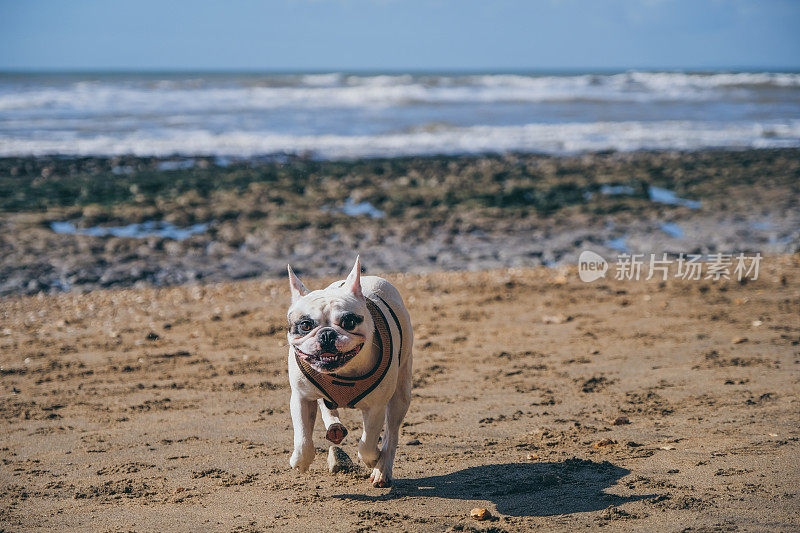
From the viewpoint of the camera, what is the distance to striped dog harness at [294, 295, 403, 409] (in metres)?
4.25

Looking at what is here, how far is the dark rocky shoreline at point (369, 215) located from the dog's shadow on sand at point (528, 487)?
21.6 ft

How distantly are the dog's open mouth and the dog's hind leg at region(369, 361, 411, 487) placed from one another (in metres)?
0.87

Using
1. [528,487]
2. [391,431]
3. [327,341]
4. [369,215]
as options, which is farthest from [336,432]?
[369,215]

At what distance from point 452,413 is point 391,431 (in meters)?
1.46

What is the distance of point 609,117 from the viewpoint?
1300 inches

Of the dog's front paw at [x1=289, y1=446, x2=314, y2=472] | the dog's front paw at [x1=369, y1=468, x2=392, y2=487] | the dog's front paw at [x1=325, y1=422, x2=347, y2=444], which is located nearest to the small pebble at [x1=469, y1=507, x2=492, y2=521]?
the dog's front paw at [x1=369, y1=468, x2=392, y2=487]

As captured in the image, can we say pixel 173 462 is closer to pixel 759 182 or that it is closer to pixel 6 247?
pixel 6 247

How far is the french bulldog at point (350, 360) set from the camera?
407 cm

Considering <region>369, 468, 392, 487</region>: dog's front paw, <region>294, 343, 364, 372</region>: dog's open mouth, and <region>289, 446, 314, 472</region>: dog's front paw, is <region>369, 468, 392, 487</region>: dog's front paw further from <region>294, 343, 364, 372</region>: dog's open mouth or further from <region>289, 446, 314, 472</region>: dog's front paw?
<region>294, 343, 364, 372</region>: dog's open mouth

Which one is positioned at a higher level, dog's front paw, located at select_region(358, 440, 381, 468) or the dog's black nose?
the dog's black nose

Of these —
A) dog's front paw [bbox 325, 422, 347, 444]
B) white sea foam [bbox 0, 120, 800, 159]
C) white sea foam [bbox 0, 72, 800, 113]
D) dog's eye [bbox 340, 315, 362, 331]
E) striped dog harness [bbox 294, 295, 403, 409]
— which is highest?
white sea foam [bbox 0, 72, 800, 113]

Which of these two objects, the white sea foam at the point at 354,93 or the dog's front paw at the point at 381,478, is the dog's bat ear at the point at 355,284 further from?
the white sea foam at the point at 354,93

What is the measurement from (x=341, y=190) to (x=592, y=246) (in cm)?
603

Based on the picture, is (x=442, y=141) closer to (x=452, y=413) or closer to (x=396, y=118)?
(x=396, y=118)
